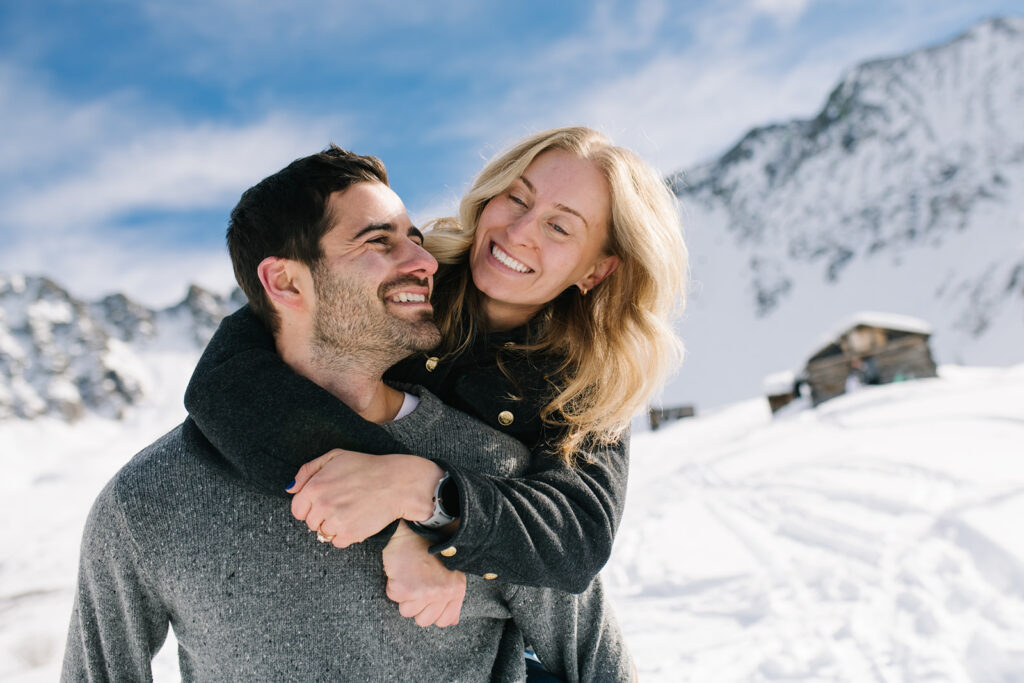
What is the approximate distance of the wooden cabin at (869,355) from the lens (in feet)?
73.0

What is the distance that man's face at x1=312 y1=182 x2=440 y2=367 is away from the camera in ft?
7.26

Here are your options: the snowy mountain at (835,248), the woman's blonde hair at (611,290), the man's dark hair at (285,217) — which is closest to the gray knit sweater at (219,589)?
the man's dark hair at (285,217)

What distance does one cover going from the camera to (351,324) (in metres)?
2.21

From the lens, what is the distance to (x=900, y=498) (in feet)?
22.9

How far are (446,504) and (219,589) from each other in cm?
72

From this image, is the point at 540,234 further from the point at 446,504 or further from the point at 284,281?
the point at 446,504

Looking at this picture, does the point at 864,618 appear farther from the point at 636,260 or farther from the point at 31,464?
the point at 31,464

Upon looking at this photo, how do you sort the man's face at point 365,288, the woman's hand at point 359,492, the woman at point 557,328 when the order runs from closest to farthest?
the woman's hand at point 359,492 → the woman at point 557,328 → the man's face at point 365,288

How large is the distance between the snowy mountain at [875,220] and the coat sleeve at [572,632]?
213ft

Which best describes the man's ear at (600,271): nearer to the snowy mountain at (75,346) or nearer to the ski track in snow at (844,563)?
the ski track in snow at (844,563)

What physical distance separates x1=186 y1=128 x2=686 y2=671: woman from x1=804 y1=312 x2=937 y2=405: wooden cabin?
22514mm

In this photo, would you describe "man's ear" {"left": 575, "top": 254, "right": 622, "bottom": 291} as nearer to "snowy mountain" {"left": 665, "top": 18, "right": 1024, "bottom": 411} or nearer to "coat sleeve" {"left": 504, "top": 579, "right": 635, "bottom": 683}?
"coat sleeve" {"left": 504, "top": 579, "right": 635, "bottom": 683}

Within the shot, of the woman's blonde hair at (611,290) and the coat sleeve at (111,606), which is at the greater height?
the woman's blonde hair at (611,290)

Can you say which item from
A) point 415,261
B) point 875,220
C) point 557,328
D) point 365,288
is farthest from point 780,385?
point 875,220
